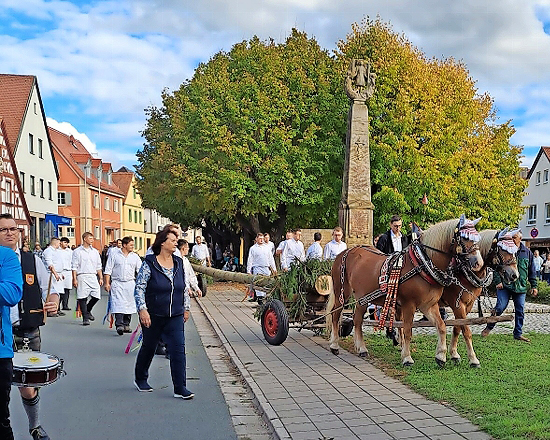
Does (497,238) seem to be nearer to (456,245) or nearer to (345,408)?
(456,245)

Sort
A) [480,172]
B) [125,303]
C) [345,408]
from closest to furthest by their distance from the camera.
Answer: [345,408] → [125,303] → [480,172]

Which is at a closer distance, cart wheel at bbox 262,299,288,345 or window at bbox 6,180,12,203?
cart wheel at bbox 262,299,288,345

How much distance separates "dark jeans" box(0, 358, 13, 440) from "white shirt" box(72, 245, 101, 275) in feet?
33.4

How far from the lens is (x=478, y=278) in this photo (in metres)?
7.43

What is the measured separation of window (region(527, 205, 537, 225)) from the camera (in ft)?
166

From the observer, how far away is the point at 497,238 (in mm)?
7359

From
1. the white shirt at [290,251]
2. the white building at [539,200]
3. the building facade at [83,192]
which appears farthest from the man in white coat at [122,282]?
the white building at [539,200]

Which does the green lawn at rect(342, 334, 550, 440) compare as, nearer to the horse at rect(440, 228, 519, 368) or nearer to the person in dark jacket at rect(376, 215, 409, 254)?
the horse at rect(440, 228, 519, 368)

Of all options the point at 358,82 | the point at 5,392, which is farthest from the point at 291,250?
the point at 5,392

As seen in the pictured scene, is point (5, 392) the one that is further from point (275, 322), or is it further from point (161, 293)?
point (275, 322)

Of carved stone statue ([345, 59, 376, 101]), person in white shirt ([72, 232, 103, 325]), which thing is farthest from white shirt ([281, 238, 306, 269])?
person in white shirt ([72, 232, 103, 325])

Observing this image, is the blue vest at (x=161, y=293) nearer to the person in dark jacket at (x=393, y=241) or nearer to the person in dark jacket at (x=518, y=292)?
the person in dark jacket at (x=393, y=241)

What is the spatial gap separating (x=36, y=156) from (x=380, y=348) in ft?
114

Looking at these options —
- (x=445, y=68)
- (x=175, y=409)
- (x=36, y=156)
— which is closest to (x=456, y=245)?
(x=175, y=409)
